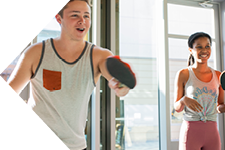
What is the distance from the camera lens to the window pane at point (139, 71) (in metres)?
1.47

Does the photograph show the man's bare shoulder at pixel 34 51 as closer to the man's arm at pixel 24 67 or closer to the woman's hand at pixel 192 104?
the man's arm at pixel 24 67

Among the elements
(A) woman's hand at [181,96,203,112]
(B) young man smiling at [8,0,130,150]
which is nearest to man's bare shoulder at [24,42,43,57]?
(B) young man smiling at [8,0,130,150]

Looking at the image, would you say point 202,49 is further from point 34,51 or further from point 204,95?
point 34,51

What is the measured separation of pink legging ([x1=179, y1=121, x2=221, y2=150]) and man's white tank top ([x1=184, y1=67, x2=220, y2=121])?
3 centimetres

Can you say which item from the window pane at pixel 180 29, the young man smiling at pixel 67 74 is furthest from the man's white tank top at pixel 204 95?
the window pane at pixel 180 29

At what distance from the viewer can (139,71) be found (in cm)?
158

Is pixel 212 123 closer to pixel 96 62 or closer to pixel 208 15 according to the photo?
pixel 96 62

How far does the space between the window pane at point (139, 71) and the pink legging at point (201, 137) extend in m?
0.63

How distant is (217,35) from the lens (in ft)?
5.98

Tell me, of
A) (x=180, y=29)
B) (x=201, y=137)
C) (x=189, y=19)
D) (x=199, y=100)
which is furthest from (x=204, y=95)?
(x=189, y=19)

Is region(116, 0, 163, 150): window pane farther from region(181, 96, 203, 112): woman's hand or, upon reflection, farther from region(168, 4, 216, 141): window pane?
region(181, 96, 203, 112): woman's hand

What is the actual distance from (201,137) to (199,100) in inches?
5.7

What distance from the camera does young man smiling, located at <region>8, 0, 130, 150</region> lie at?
0.54 metres

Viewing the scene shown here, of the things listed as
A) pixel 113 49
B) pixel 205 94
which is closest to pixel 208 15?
pixel 113 49
